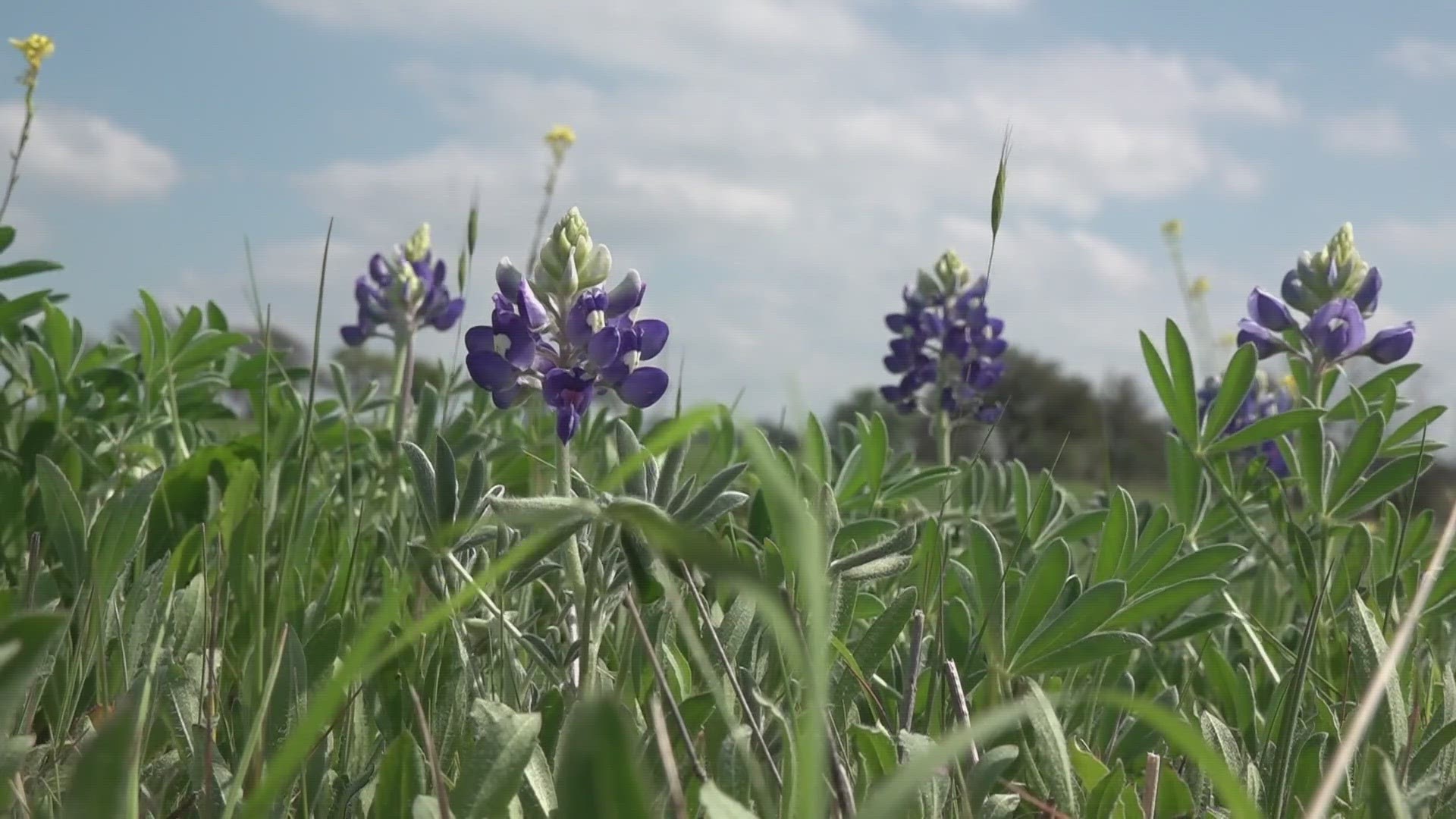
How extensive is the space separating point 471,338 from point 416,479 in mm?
363

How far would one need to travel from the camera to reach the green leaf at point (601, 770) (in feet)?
2.10

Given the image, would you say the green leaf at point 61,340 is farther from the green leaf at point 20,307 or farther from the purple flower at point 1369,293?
the purple flower at point 1369,293

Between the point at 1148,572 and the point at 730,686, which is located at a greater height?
the point at 1148,572

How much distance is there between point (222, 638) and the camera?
176 cm

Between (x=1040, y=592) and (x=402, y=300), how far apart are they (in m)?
3.98

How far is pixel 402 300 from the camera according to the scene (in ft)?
17.1

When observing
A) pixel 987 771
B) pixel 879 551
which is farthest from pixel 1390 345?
pixel 987 771

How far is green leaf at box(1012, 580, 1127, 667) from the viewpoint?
1641mm

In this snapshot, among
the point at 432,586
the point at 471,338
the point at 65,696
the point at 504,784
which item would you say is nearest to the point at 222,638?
the point at 65,696

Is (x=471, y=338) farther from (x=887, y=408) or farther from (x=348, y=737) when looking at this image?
(x=887, y=408)

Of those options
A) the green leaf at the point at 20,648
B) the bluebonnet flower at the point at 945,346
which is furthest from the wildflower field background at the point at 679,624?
the bluebonnet flower at the point at 945,346

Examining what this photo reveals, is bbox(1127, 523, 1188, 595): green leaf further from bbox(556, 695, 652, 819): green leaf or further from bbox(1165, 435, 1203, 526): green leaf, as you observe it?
bbox(556, 695, 652, 819): green leaf

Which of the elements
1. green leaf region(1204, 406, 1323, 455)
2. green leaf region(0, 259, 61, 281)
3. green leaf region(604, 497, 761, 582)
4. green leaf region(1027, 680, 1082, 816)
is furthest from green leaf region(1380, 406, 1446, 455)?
green leaf region(0, 259, 61, 281)

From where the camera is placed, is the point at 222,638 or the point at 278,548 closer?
the point at 222,638
